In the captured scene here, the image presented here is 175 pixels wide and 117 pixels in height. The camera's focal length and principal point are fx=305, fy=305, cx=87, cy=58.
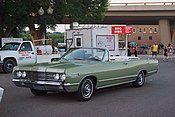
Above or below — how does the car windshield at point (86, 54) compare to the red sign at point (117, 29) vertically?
below

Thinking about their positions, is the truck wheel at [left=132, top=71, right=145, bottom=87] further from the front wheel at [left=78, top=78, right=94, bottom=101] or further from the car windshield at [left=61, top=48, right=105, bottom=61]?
the front wheel at [left=78, top=78, right=94, bottom=101]

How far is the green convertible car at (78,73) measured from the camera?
300 inches

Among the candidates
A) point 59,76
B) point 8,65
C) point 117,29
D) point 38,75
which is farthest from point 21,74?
point 117,29

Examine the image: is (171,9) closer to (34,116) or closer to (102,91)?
(102,91)

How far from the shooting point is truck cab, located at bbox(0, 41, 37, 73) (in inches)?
637

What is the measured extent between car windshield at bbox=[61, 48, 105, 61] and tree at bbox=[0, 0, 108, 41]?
1286cm

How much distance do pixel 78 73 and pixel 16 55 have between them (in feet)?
31.3

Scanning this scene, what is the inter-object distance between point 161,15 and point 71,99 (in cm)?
3865

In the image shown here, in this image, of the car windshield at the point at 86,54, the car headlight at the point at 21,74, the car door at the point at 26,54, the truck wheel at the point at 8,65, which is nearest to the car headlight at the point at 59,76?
the car headlight at the point at 21,74

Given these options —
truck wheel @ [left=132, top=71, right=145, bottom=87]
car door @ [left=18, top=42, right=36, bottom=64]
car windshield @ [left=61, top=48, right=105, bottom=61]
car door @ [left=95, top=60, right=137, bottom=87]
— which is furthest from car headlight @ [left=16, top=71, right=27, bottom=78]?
car door @ [left=18, top=42, right=36, bottom=64]

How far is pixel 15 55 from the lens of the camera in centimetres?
1650

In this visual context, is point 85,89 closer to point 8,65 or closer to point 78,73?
point 78,73

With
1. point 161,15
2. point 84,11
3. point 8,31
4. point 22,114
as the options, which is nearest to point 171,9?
point 161,15

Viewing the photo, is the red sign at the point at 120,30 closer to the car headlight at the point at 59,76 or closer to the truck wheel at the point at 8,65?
the truck wheel at the point at 8,65
